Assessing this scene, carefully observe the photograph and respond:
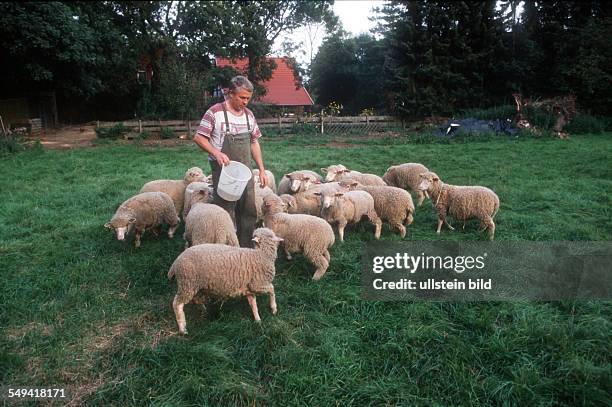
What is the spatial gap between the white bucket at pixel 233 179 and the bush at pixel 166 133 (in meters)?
14.2

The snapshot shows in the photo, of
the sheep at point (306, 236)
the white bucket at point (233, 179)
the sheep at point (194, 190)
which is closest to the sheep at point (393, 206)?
the sheep at point (306, 236)

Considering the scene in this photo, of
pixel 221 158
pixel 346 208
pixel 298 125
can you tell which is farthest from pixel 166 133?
pixel 221 158

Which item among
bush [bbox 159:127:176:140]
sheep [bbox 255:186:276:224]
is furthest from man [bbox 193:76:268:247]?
bush [bbox 159:127:176:140]

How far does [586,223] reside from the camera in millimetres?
5617

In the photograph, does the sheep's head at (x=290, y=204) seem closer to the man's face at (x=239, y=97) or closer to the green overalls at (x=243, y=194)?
the green overalls at (x=243, y=194)

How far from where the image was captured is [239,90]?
13.0 ft

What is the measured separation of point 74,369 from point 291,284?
1.93 m

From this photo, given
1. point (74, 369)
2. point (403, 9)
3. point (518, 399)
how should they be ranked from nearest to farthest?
point (518, 399) → point (74, 369) → point (403, 9)

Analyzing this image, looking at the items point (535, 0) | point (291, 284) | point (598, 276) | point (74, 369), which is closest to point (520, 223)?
point (598, 276)

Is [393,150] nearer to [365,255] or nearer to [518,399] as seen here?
[365,255]

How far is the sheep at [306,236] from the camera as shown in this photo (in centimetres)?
430

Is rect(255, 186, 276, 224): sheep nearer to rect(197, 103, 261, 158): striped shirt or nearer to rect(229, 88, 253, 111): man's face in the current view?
rect(197, 103, 261, 158): striped shirt

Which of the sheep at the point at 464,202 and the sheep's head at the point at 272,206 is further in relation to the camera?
the sheep at the point at 464,202

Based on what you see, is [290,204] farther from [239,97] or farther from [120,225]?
[120,225]
